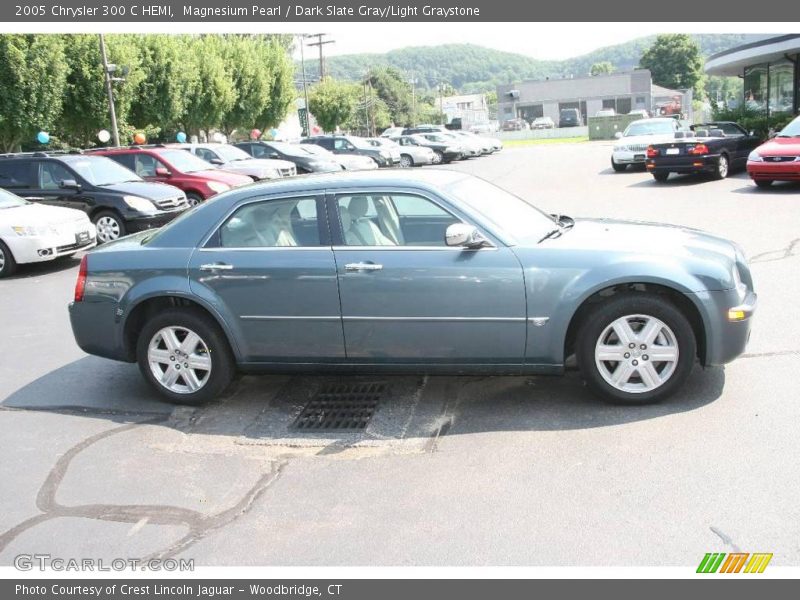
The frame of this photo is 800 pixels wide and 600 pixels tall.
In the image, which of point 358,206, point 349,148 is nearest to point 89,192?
point 358,206

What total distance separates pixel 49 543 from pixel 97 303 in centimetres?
225

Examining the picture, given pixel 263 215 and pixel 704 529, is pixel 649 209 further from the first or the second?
pixel 704 529

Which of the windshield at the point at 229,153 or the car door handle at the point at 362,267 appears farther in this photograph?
the windshield at the point at 229,153

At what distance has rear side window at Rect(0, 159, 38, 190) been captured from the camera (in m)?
13.3

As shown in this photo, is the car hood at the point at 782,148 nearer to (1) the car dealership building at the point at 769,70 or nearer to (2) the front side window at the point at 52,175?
(1) the car dealership building at the point at 769,70

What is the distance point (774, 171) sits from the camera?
15164 mm

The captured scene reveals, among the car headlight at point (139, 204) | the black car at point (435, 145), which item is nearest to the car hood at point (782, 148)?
the car headlight at point (139, 204)

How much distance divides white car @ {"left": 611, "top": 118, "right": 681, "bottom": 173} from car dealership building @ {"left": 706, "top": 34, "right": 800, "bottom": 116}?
5.66 metres

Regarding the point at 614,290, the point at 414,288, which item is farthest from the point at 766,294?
the point at 414,288

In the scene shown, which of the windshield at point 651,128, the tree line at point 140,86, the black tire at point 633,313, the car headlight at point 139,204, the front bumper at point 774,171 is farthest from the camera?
the tree line at point 140,86

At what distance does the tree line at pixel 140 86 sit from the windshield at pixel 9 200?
41.5 feet

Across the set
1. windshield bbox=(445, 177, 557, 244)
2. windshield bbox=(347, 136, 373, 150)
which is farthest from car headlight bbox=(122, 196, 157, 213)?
windshield bbox=(347, 136, 373, 150)

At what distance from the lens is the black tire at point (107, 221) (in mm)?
13031

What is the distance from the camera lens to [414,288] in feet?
16.3
